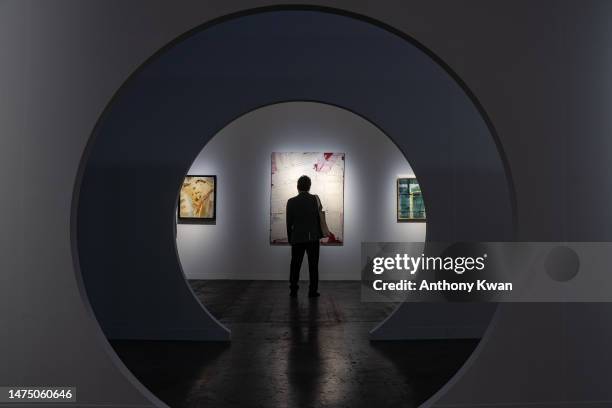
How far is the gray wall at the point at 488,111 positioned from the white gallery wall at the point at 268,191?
788cm

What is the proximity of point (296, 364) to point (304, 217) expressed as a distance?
4000 mm

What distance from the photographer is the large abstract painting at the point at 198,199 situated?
10508 mm

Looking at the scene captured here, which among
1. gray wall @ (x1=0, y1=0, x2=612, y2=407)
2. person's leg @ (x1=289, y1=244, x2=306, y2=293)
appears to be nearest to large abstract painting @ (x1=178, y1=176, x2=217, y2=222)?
person's leg @ (x1=289, y1=244, x2=306, y2=293)

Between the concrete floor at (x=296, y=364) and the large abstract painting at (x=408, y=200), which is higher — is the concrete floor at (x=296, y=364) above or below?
below

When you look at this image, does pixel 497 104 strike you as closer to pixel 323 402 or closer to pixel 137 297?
pixel 323 402

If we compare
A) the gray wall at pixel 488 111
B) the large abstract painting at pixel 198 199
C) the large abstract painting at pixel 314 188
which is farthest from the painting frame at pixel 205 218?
the gray wall at pixel 488 111

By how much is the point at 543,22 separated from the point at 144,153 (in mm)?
4219

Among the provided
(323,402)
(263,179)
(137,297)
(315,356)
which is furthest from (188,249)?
(323,402)

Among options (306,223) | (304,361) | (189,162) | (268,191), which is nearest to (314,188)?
(268,191)

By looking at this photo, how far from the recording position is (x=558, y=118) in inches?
102

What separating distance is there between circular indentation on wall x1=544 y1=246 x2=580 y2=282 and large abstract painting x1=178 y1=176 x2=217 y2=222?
8639 millimetres

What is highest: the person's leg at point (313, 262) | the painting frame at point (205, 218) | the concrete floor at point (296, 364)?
the painting frame at point (205, 218)

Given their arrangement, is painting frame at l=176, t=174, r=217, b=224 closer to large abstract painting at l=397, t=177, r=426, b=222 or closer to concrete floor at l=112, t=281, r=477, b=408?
concrete floor at l=112, t=281, r=477, b=408

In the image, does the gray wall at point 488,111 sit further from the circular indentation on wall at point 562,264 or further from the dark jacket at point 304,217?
the dark jacket at point 304,217
